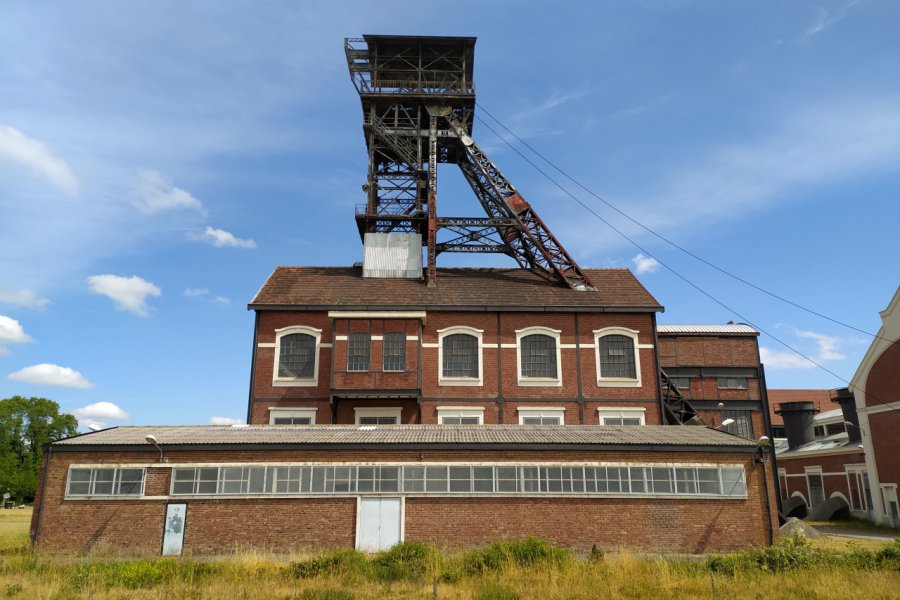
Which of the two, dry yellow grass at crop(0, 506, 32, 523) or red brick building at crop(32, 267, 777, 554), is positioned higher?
red brick building at crop(32, 267, 777, 554)

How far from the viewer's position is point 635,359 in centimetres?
2542

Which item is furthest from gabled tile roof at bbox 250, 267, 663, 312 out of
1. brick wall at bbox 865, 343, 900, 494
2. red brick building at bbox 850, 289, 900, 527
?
brick wall at bbox 865, 343, 900, 494

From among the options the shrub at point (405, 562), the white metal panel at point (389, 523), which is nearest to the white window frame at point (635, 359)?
the white metal panel at point (389, 523)

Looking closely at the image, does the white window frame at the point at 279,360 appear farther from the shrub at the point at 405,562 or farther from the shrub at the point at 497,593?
the shrub at the point at 497,593

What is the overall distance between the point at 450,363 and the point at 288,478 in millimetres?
8884

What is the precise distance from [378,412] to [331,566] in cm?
1035

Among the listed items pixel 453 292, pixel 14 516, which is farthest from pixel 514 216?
pixel 14 516

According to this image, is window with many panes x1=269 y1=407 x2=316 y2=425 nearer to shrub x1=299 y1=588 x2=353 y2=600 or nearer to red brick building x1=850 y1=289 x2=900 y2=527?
shrub x1=299 y1=588 x2=353 y2=600

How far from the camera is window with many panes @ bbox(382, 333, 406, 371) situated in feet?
79.5

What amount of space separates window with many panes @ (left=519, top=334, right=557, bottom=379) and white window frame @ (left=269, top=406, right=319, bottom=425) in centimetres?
806

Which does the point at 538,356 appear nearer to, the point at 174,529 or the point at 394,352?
the point at 394,352

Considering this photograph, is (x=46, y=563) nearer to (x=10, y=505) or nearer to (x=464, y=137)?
(x=464, y=137)

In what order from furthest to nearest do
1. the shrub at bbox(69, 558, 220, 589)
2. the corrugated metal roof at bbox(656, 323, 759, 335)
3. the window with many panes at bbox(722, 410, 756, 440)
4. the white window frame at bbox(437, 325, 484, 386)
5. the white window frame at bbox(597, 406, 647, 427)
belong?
the corrugated metal roof at bbox(656, 323, 759, 335), the window with many panes at bbox(722, 410, 756, 440), the white window frame at bbox(437, 325, 484, 386), the white window frame at bbox(597, 406, 647, 427), the shrub at bbox(69, 558, 220, 589)

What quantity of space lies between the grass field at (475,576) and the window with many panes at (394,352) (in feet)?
30.5
